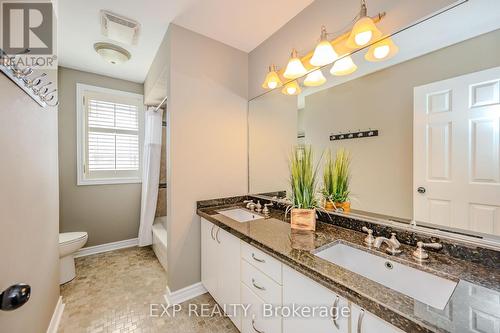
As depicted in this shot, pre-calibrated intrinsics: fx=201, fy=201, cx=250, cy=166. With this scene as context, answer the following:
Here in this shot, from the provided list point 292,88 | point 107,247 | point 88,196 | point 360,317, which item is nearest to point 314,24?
point 292,88

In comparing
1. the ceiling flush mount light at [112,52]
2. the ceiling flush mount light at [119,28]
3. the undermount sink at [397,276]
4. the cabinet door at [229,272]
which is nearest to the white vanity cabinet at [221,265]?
the cabinet door at [229,272]

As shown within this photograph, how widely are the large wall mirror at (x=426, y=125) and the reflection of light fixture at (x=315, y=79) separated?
37 mm

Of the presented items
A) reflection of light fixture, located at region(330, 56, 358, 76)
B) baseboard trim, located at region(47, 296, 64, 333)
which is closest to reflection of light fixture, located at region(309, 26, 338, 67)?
reflection of light fixture, located at region(330, 56, 358, 76)

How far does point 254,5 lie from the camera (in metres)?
1.58

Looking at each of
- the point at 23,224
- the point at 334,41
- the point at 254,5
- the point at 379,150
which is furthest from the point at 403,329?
the point at 254,5

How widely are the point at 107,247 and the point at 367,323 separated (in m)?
3.28

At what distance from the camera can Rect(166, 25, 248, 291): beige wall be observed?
1782mm

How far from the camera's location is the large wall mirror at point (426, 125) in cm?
94

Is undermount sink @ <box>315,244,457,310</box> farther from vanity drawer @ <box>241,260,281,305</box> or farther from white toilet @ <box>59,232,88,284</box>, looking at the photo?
white toilet @ <box>59,232,88,284</box>

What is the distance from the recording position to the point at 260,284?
1165 mm

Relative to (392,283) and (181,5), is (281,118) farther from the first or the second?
(392,283)

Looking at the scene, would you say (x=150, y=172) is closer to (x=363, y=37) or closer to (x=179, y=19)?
(x=179, y=19)

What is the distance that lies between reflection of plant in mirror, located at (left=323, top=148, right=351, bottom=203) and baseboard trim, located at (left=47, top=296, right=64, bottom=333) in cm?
218

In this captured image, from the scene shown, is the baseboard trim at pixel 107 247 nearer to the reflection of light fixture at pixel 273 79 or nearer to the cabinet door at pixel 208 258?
the cabinet door at pixel 208 258
